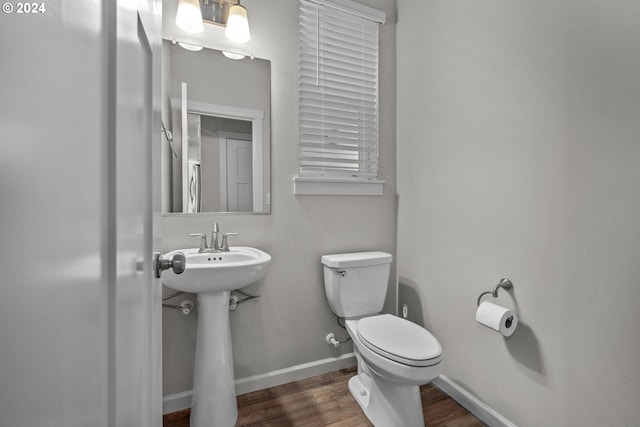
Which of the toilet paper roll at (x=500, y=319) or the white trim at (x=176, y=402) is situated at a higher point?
the toilet paper roll at (x=500, y=319)

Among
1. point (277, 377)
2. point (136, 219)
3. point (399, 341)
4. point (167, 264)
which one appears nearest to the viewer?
point (136, 219)

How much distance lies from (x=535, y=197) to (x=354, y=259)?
3.00 feet

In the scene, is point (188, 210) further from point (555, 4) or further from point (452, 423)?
point (555, 4)

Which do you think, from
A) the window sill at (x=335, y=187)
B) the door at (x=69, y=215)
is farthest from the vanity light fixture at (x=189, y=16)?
the door at (x=69, y=215)

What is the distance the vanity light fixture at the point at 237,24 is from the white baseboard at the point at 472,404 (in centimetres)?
217

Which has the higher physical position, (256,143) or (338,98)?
(338,98)

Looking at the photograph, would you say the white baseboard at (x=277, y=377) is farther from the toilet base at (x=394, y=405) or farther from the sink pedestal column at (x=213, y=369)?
the toilet base at (x=394, y=405)

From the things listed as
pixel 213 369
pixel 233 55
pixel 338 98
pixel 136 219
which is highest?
pixel 233 55

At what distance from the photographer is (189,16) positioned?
5.15 ft

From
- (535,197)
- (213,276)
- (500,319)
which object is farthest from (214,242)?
(535,197)

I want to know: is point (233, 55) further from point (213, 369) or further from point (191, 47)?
point (213, 369)

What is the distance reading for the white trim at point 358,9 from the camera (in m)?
1.94

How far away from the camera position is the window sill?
6.18ft

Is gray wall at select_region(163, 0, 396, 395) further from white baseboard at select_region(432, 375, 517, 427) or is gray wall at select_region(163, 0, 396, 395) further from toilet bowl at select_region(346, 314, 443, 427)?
white baseboard at select_region(432, 375, 517, 427)
